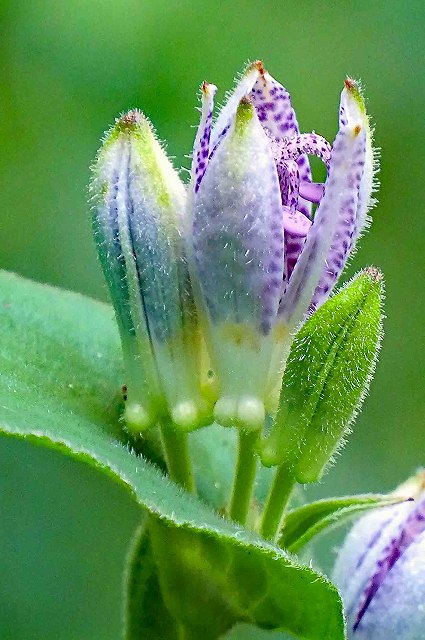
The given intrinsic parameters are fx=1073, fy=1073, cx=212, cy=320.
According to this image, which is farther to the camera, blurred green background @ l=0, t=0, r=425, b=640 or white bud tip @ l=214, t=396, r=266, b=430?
blurred green background @ l=0, t=0, r=425, b=640

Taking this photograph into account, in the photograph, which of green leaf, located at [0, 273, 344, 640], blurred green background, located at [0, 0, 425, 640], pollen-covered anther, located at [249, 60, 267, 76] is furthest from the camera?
blurred green background, located at [0, 0, 425, 640]

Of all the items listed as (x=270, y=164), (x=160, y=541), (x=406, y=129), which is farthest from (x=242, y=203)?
(x=406, y=129)

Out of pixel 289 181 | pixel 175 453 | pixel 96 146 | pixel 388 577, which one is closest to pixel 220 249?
pixel 289 181

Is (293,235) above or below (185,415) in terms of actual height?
above

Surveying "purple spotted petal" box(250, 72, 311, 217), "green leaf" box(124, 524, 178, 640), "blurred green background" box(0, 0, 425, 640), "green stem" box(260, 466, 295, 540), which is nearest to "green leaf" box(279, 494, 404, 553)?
"green stem" box(260, 466, 295, 540)

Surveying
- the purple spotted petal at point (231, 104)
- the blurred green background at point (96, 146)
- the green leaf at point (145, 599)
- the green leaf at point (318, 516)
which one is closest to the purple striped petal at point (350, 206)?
the purple spotted petal at point (231, 104)

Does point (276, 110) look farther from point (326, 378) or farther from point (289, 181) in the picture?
point (326, 378)

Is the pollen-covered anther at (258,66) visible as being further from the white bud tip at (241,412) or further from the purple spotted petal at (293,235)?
the white bud tip at (241,412)

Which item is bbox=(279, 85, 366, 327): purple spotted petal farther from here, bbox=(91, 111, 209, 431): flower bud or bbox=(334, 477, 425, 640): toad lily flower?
bbox=(334, 477, 425, 640): toad lily flower
